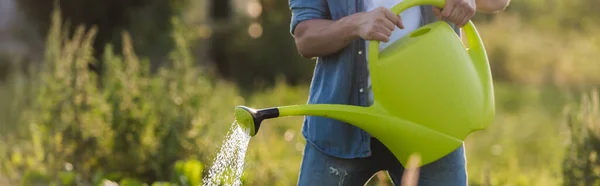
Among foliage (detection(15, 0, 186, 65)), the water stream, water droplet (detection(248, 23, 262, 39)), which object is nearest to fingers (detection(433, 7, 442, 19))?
the water stream

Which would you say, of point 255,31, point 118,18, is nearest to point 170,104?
point 118,18

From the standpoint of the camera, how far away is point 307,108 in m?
1.81

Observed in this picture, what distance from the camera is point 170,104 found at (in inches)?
149

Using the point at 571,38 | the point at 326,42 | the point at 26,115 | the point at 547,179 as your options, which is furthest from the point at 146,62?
the point at 571,38

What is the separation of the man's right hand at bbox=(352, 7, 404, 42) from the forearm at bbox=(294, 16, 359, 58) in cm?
Answer: 4

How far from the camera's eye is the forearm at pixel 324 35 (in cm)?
189

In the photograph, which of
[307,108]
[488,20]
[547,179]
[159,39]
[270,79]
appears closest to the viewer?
[307,108]

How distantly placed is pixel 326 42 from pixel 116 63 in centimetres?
210

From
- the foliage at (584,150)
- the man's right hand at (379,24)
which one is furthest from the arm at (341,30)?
the foliage at (584,150)

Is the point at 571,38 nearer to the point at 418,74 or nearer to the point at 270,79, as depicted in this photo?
the point at 270,79

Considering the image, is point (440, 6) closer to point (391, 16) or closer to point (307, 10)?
point (391, 16)

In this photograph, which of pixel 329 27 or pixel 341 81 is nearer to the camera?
pixel 329 27

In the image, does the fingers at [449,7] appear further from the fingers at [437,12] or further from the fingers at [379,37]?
the fingers at [379,37]

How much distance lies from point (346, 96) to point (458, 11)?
30 centimetres
